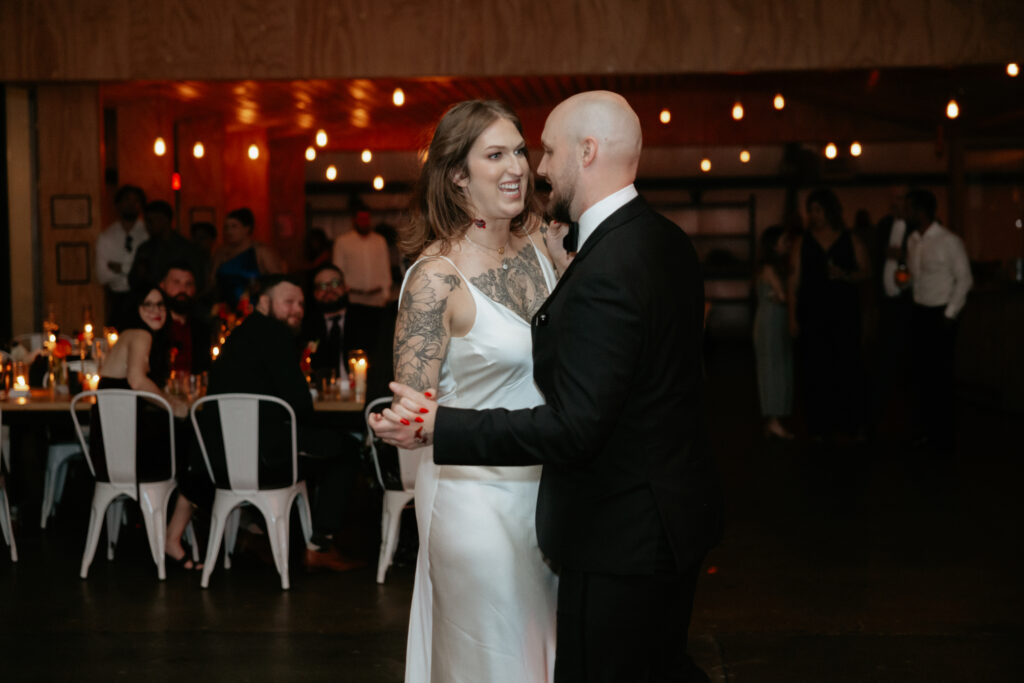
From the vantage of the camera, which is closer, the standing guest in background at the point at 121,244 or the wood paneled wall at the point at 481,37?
the wood paneled wall at the point at 481,37

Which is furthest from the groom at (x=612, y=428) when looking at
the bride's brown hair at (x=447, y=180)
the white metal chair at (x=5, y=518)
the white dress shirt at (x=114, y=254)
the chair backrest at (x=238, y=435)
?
the white dress shirt at (x=114, y=254)

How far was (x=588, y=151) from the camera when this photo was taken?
6.84 feet

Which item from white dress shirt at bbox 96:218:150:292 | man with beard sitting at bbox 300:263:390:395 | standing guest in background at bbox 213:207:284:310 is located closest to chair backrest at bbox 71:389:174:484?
man with beard sitting at bbox 300:263:390:395

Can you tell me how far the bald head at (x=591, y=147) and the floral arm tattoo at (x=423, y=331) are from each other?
0.47m

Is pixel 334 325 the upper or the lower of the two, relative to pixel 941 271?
lower

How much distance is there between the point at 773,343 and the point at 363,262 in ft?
12.7

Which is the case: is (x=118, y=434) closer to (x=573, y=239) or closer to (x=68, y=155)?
(x=573, y=239)

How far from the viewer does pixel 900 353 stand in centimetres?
851

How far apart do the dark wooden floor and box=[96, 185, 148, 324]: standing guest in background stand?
3044 millimetres

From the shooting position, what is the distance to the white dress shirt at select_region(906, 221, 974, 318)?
8125 mm

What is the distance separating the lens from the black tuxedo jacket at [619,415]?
1.94 metres

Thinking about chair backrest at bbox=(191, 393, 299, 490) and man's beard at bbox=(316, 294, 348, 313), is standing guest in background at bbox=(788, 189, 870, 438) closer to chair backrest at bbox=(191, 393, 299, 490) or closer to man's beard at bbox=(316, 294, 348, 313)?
man's beard at bbox=(316, 294, 348, 313)

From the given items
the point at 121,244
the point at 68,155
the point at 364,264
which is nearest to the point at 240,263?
the point at 121,244

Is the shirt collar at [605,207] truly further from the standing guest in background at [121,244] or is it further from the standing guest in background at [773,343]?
the standing guest in background at [121,244]
